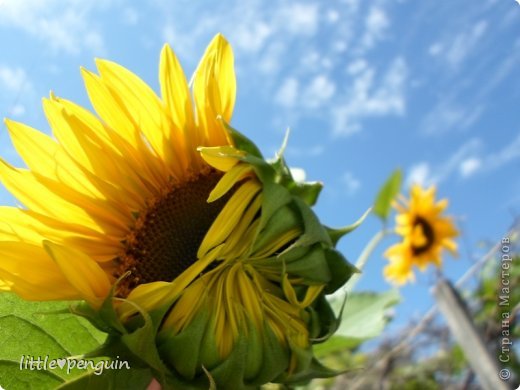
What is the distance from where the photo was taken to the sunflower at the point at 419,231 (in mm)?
1420

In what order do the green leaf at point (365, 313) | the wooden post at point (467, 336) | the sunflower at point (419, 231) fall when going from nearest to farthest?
the green leaf at point (365, 313) < the wooden post at point (467, 336) < the sunflower at point (419, 231)

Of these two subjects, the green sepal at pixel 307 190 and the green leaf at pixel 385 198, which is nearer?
the green sepal at pixel 307 190

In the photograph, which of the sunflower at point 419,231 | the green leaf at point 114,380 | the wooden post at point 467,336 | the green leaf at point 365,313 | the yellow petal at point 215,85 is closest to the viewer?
the green leaf at point 114,380

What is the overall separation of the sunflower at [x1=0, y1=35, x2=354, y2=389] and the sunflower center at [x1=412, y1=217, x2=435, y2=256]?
981 mm

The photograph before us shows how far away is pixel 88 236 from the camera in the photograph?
0.51 m

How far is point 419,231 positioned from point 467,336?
430mm

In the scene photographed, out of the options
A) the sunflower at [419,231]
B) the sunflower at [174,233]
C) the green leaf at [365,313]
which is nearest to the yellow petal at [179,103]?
the sunflower at [174,233]

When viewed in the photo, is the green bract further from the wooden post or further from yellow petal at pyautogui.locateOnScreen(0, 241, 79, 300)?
the wooden post

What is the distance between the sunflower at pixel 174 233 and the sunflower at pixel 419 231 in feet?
3.17

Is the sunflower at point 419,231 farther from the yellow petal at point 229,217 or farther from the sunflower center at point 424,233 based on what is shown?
the yellow petal at point 229,217

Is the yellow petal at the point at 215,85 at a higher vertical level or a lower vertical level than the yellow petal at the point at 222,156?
higher

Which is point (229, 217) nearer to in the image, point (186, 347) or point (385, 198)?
point (186, 347)

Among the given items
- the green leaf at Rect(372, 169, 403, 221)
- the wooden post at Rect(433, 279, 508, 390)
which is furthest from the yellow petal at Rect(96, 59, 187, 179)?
the wooden post at Rect(433, 279, 508, 390)

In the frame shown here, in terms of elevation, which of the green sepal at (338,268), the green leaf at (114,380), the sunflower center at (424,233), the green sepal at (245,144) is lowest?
the green leaf at (114,380)
